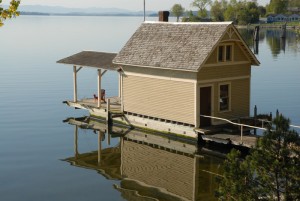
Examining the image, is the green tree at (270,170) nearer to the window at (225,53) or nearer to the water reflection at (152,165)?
the water reflection at (152,165)

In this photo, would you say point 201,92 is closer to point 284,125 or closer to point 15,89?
point 284,125

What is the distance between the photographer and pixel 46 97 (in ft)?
175

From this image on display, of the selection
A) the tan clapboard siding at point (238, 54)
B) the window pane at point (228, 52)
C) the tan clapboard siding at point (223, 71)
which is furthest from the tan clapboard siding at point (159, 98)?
the tan clapboard siding at point (238, 54)

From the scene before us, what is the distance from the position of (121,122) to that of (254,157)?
2574 cm

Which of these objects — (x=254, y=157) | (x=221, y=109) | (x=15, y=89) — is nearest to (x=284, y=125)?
(x=254, y=157)

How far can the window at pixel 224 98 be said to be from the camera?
34.3 metres

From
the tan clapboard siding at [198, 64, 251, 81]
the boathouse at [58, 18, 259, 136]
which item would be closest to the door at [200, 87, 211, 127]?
the boathouse at [58, 18, 259, 136]

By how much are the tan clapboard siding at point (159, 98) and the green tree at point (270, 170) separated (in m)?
19.7

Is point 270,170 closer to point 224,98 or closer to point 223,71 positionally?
point 223,71

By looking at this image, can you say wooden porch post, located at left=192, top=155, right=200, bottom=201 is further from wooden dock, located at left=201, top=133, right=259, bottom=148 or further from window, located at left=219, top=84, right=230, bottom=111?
window, located at left=219, top=84, right=230, bottom=111

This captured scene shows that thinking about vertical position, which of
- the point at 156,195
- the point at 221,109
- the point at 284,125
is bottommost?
the point at 156,195

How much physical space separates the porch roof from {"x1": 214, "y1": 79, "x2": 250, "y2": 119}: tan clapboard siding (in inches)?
324

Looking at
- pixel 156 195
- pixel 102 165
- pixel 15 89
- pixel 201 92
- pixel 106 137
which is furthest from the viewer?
pixel 15 89

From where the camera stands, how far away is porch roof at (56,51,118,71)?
39.5 meters
